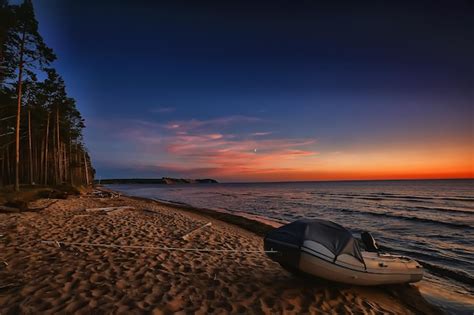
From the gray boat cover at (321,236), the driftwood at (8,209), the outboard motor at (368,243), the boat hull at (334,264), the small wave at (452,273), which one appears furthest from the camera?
the driftwood at (8,209)

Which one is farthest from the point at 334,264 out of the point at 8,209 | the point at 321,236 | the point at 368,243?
the point at 8,209

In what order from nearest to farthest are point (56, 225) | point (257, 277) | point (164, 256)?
point (257, 277) < point (164, 256) < point (56, 225)

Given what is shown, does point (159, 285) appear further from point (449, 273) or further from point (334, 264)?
point (449, 273)

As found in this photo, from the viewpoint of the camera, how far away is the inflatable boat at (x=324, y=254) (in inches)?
211

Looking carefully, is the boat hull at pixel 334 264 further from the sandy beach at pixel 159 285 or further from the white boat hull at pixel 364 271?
the sandy beach at pixel 159 285

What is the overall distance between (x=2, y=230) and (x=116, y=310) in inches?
314

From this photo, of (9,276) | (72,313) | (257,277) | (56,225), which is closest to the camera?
(72,313)

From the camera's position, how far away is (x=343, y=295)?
5734 mm

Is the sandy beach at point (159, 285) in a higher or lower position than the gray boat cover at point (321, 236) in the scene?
lower

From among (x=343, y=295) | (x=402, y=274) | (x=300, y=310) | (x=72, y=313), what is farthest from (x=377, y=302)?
(x=72, y=313)

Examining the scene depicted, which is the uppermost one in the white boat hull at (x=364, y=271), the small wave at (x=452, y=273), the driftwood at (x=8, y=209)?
the driftwood at (x=8, y=209)

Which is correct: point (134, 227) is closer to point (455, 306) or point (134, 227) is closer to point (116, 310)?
point (116, 310)

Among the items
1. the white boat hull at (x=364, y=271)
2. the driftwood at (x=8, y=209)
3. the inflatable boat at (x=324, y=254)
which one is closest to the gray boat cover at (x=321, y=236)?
the inflatable boat at (x=324, y=254)

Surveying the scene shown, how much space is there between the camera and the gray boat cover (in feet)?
17.9
